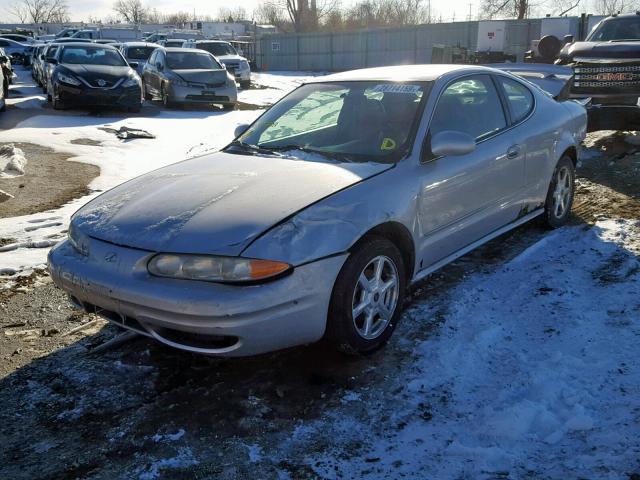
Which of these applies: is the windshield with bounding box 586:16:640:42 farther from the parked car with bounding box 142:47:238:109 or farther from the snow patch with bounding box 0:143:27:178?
the snow patch with bounding box 0:143:27:178

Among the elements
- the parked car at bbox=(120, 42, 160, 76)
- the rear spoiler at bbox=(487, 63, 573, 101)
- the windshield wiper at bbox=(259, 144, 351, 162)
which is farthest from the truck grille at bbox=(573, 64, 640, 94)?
the parked car at bbox=(120, 42, 160, 76)

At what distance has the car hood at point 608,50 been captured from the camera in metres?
9.20

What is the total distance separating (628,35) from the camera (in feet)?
34.6

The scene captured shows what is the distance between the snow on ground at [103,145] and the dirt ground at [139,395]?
1.27 metres

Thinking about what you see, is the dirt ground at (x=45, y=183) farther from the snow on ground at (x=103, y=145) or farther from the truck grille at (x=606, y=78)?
the truck grille at (x=606, y=78)

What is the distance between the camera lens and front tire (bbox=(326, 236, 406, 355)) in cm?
320

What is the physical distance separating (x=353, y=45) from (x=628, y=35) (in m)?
29.6

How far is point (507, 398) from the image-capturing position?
298cm

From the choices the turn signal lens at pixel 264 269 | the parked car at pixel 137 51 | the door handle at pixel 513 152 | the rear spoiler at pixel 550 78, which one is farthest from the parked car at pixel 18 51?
the turn signal lens at pixel 264 269

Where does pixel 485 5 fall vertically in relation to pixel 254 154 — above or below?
above

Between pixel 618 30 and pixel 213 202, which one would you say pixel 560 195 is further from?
pixel 618 30

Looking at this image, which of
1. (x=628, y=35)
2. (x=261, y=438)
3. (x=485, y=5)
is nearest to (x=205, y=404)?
(x=261, y=438)

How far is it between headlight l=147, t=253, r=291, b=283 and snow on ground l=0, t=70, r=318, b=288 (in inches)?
92.6

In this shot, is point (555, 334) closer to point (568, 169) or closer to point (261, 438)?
point (261, 438)
